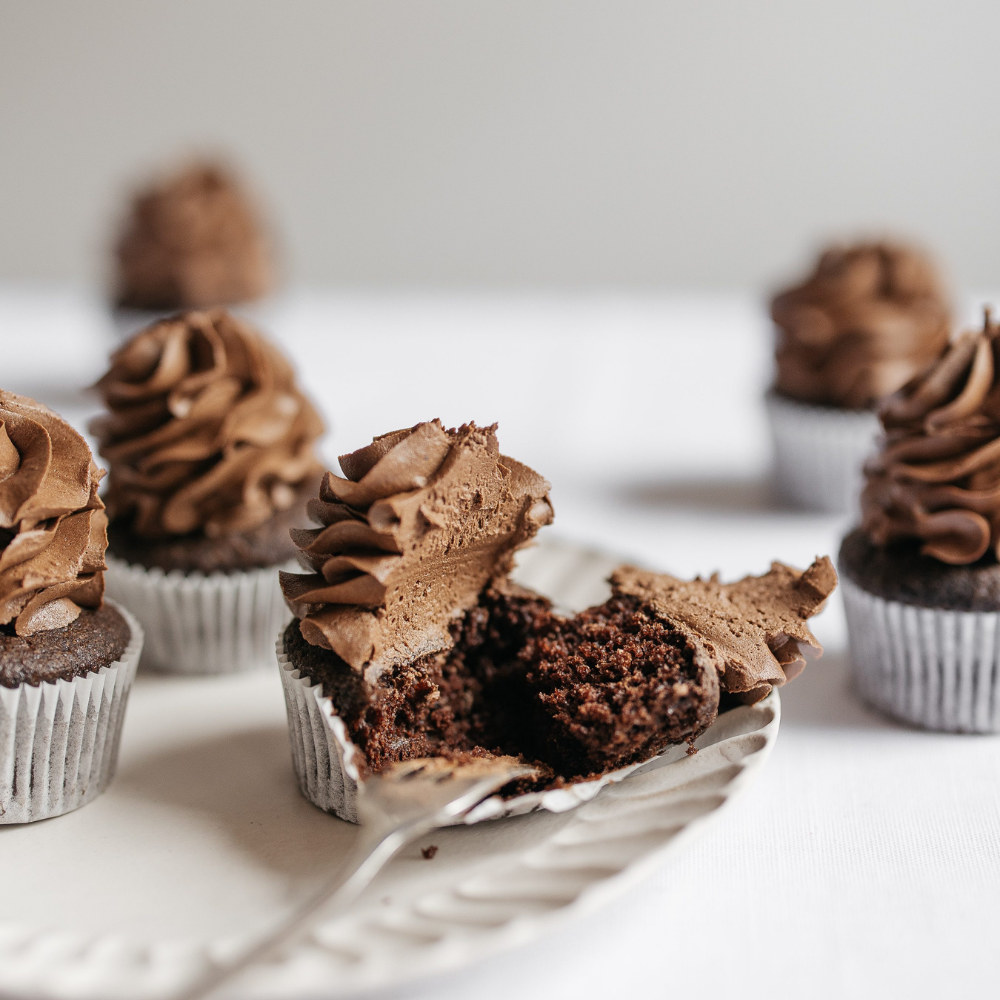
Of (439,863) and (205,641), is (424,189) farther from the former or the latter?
(439,863)

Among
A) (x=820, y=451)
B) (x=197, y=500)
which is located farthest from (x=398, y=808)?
(x=820, y=451)

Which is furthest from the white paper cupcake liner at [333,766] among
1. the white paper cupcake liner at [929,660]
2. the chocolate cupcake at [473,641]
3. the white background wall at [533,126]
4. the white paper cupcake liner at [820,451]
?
the white background wall at [533,126]

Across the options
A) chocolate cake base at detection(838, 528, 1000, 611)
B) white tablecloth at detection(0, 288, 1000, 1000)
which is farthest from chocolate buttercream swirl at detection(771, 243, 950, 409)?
chocolate cake base at detection(838, 528, 1000, 611)

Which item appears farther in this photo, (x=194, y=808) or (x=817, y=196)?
(x=817, y=196)

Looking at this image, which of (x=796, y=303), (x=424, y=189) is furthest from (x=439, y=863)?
(x=424, y=189)

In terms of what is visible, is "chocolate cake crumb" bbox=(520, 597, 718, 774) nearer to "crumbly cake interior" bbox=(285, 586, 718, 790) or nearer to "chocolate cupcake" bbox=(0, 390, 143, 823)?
"crumbly cake interior" bbox=(285, 586, 718, 790)

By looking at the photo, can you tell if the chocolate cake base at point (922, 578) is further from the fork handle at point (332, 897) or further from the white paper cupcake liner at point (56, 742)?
the white paper cupcake liner at point (56, 742)
